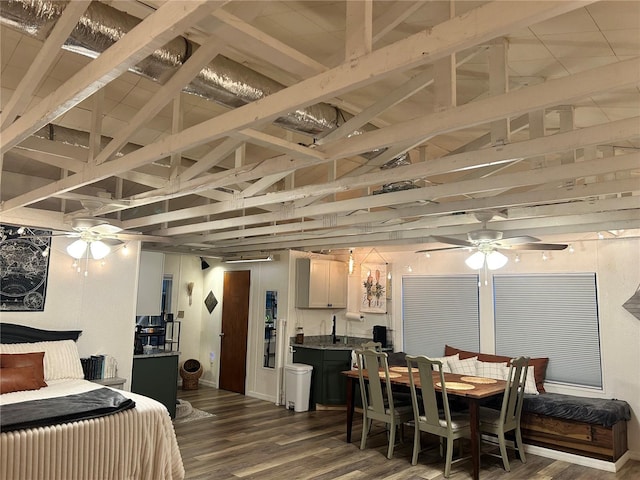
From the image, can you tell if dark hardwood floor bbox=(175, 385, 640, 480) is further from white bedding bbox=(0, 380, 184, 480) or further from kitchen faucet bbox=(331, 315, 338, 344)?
kitchen faucet bbox=(331, 315, 338, 344)

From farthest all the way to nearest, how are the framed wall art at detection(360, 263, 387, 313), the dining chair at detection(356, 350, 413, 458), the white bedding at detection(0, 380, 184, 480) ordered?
the framed wall art at detection(360, 263, 387, 313) → the dining chair at detection(356, 350, 413, 458) → the white bedding at detection(0, 380, 184, 480)

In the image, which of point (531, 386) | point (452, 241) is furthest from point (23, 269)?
point (531, 386)

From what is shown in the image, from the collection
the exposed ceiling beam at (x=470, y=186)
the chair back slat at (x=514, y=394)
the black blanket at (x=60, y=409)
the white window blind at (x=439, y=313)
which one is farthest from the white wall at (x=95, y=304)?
the chair back slat at (x=514, y=394)

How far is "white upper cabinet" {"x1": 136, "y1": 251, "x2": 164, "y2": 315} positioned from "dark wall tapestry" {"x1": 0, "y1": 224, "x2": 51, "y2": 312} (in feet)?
4.50

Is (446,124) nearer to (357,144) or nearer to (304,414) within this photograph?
(357,144)

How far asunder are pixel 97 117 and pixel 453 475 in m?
4.37

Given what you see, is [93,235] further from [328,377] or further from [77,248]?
[328,377]

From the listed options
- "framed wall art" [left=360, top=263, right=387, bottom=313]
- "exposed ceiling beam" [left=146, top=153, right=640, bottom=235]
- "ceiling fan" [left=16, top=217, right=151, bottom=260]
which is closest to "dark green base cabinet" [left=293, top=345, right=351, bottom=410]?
"framed wall art" [left=360, top=263, right=387, bottom=313]

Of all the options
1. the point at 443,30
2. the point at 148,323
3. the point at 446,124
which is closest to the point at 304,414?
the point at 148,323

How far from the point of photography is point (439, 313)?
22.7 ft

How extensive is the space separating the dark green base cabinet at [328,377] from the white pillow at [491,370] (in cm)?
203

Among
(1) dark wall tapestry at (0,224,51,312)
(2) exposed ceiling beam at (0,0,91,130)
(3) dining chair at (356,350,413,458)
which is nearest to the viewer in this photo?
(2) exposed ceiling beam at (0,0,91,130)

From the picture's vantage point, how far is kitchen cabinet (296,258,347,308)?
7.70m

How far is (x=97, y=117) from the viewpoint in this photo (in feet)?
10.3
